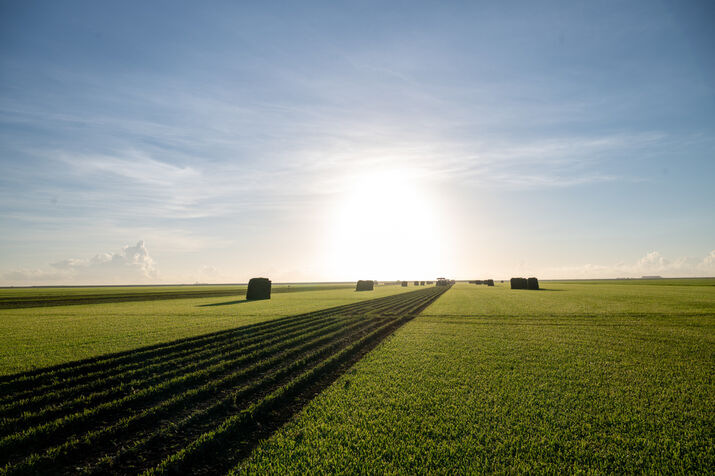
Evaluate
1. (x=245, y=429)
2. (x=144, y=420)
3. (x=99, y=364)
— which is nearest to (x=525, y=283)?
(x=245, y=429)

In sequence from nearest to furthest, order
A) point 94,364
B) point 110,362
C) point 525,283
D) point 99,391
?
1. point 99,391
2. point 94,364
3. point 110,362
4. point 525,283

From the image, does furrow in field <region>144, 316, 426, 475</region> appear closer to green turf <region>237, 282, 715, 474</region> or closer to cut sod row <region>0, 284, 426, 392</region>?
green turf <region>237, 282, 715, 474</region>

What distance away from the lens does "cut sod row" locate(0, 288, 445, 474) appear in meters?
5.44

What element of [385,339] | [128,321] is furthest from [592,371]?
[128,321]

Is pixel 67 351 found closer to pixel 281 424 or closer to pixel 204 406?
pixel 204 406

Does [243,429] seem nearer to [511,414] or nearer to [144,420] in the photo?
[144,420]

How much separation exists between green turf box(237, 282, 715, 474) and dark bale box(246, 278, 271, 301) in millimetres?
33089

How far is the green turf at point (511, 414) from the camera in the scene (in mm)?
4988

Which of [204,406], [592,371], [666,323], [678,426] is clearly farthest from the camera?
[666,323]

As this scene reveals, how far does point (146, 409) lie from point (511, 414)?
26.8ft

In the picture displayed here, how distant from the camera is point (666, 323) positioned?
1839 centimetres

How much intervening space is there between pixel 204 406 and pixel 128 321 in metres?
18.3

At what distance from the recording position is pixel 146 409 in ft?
24.1

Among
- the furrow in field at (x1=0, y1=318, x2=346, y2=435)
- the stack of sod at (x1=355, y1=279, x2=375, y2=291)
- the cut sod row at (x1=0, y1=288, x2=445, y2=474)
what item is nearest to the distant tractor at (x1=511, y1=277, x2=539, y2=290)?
the stack of sod at (x1=355, y1=279, x2=375, y2=291)
